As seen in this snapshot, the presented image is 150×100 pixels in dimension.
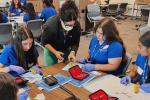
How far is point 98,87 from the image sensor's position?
173cm

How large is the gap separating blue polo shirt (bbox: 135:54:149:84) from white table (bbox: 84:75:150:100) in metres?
0.24

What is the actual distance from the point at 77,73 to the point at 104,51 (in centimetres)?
41

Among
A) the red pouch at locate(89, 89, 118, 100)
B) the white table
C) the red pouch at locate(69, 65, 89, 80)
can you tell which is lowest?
the white table

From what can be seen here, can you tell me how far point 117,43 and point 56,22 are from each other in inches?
29.7

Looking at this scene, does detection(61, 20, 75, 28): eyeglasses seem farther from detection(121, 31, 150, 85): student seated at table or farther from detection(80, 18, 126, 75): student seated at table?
detection(121, 31, 150, 85): student seated at table

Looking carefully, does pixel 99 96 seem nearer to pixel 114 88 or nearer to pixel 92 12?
pixel 114 88

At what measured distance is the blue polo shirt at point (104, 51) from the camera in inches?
81.5

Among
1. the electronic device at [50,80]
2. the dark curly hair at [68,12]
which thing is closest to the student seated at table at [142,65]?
the electronic device at [50,80]

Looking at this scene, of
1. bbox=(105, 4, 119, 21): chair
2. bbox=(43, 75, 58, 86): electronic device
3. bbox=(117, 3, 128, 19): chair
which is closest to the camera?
bbox=(43, 75, 58, 86): electronic device

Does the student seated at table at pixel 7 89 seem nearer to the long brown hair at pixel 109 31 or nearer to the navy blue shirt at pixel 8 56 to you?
the navy blue shirt at pixel 8 56

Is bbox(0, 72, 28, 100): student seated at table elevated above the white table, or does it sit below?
above

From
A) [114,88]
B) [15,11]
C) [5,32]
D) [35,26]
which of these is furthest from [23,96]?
[15,11]

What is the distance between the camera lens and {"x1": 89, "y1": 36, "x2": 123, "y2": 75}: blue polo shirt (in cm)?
207

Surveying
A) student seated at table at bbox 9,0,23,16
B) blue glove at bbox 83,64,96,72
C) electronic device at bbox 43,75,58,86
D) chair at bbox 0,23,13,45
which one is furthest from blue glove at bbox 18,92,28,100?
student seated at table at bbox 9,0,23,16
